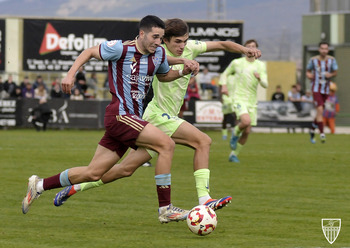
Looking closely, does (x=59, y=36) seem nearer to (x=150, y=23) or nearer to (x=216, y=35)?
(x=216, y=35)

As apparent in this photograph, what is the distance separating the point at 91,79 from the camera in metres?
34.0

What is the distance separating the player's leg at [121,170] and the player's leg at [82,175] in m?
0.39

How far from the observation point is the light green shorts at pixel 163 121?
9.40 meters

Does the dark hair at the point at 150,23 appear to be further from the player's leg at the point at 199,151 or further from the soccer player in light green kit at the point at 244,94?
the soccer player in light green kit at the point at 244,94

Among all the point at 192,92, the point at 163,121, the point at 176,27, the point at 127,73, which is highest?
the point at 192,92

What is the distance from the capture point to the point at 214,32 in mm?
34031

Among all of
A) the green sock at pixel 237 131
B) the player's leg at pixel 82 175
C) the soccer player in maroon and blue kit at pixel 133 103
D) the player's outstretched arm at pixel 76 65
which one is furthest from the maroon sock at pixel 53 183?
the green sock at pixel 237 131

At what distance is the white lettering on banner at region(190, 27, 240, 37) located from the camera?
3391 cm

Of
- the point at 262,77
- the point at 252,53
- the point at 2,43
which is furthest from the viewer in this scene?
the point at 2,43

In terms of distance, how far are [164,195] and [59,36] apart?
25790 mm

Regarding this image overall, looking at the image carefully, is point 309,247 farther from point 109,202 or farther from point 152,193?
point 152,193

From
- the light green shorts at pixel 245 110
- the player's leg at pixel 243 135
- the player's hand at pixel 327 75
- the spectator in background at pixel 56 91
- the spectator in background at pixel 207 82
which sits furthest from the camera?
the spectator in background at pixel 207 82

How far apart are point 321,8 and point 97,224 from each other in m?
44.9

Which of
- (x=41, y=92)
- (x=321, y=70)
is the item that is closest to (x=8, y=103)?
(x=41, y=92)
